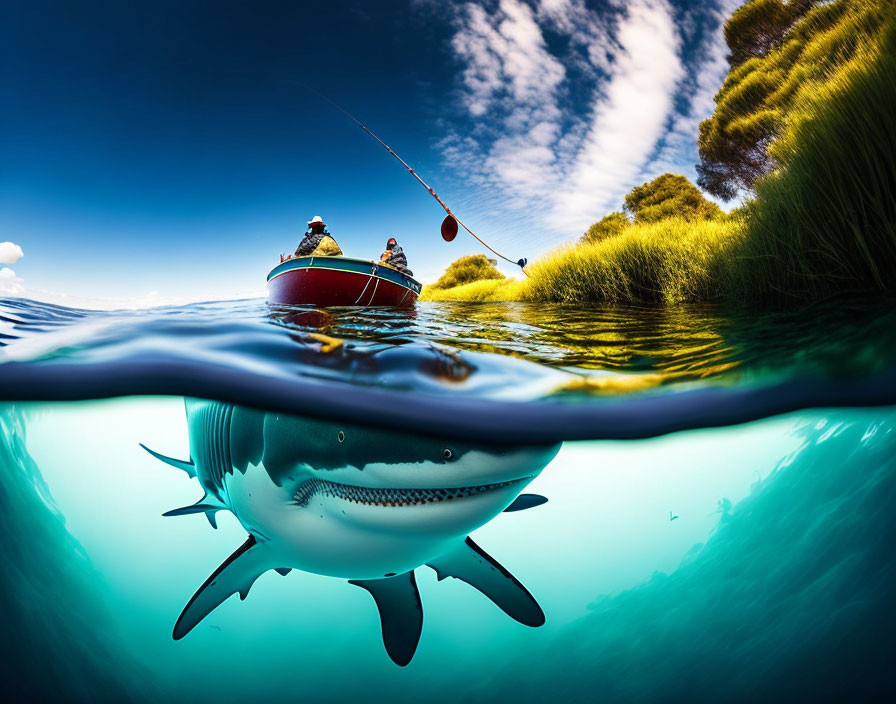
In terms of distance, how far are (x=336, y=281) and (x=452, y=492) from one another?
28.5ft

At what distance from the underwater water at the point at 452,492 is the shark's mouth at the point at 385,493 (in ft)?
0.04

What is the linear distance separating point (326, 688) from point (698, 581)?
9968 mm

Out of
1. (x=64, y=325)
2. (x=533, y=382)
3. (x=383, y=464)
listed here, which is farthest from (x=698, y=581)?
(x=64, y=325)

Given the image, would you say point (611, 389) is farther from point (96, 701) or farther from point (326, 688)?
point (96, 701)

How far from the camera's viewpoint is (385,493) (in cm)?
191

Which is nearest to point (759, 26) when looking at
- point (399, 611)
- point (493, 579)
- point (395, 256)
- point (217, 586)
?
point (395, 256)

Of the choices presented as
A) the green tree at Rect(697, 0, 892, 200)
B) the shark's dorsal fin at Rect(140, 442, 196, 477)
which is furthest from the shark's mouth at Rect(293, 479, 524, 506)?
the green tree at Rect(697, 0, 892, 200)

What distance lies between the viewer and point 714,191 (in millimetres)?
21812

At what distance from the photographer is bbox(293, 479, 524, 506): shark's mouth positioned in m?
1.85

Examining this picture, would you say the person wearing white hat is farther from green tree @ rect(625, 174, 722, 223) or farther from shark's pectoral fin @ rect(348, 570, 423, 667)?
green tree @ rect(625, 174, 722, 223)

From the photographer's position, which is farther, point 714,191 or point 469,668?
point 714,191

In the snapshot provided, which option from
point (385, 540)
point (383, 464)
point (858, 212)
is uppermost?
point (858, 212)

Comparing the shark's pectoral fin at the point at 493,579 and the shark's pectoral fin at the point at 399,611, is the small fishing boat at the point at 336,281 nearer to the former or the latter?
the shark's pectoral fin at the point at 399,611

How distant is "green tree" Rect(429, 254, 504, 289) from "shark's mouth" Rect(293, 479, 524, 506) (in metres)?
32.1
